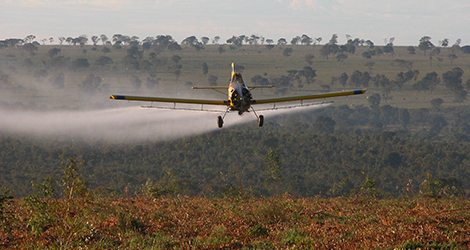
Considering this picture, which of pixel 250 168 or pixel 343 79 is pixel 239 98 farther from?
pixel 343 79

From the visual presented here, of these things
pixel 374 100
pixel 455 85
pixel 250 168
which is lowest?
pixel 250 168

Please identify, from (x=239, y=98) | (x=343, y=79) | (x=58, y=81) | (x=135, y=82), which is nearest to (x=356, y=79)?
(x=343, y=79)

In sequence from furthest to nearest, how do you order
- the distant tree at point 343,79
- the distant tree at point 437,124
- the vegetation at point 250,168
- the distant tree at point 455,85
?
the distant tree at point 343,79 → the distant tree at point 455,85 → the distant tree at point 437,124 → the vegetation at point 250,168

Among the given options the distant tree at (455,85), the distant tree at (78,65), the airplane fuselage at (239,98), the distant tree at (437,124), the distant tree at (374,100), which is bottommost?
the distant tree at (437,124)

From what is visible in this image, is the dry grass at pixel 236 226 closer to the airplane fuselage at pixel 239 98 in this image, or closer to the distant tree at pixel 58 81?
the airplane fuselage at pixel 239 98

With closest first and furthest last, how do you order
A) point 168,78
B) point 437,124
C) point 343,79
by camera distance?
point 437,124 → point 343,79 → point 168,78

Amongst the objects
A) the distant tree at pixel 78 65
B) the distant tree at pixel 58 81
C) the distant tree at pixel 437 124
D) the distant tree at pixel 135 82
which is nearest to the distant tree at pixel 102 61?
the distant tree at pixel 78 65

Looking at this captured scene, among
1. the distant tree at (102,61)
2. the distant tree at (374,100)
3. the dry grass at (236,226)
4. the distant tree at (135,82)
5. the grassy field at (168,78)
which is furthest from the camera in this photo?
the distant tree at (102,61)

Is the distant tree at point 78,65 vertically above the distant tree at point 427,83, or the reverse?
the distant tree at point 78,65

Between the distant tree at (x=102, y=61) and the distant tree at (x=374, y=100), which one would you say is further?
the distant tree at (x=102, y=61)

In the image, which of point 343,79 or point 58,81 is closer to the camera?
point 58,81

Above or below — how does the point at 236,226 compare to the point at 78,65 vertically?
below

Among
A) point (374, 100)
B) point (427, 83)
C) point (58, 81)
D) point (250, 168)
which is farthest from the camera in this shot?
point (427, 83)

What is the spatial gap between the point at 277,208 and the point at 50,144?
76581 mm
